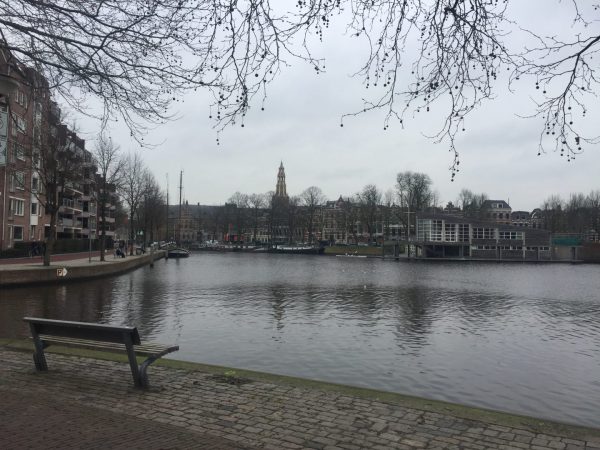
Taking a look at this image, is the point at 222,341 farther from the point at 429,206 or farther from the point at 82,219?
the point at 429,206

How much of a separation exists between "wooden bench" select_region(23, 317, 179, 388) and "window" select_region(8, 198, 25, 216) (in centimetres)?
4840

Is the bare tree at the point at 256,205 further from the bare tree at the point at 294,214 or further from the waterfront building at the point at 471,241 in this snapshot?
the waterfront building at the point at 471,241

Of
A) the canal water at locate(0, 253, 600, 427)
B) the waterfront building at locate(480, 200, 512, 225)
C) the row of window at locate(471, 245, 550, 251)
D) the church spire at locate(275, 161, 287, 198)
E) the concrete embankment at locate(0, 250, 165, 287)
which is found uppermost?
the church spire at locate(275, 161, 287, 198)

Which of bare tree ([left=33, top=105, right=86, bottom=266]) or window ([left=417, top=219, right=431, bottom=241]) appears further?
window ([left=417, top=219, right=431, bottom=241])

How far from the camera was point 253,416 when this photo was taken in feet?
19.5

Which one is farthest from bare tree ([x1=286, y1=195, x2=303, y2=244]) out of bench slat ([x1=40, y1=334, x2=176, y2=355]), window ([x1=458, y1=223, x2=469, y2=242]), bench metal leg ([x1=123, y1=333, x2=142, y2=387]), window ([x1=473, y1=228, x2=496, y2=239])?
bench metal leg ([x1=123, y1=333, x2=142, y2=387])

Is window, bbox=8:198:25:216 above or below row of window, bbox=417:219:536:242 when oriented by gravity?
above

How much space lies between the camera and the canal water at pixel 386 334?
35.0 ft

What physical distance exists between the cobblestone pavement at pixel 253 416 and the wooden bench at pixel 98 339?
0.26 metres

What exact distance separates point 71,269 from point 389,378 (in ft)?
90.5

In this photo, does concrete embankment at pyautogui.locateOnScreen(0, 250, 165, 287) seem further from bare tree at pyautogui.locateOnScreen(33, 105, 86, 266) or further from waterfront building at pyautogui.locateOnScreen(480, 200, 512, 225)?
waterfront building at pyautogui.locateOnScreen(480, 200, 512, 225)

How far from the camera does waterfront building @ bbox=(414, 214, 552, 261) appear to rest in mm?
98062

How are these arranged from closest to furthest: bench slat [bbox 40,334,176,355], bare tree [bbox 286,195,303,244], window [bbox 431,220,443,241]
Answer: bench slat [bbox 40,334,176,355]
window [bbox 431,220,443,241]
bare tree [bbox 286,195,303,244]

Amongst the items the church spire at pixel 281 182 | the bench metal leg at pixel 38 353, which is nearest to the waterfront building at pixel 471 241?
the church spire at pixel 281 182
